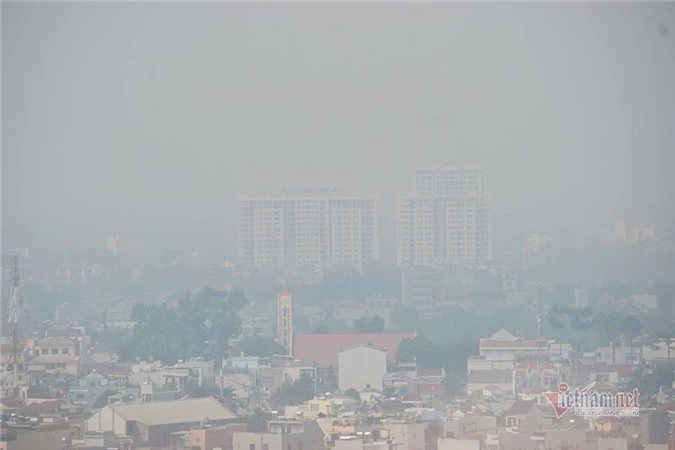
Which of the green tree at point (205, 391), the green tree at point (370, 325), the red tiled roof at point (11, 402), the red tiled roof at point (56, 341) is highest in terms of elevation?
the green tree at point (370, 325)

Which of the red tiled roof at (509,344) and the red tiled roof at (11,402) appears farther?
the red tiled roof at (509,344)

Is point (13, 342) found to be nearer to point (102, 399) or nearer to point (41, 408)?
point (102, 399)

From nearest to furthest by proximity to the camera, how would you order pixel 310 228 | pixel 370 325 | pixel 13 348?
pixel 13 348 → pixel 370 325 → pixel 310 228

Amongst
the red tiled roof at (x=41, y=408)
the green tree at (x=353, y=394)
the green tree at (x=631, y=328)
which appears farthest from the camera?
the green tree at (x=631, y=328)

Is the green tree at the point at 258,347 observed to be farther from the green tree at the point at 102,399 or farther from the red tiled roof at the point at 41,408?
the red tiled roof at the point at 41,408

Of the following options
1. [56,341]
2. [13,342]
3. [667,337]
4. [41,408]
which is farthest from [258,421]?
[56,341]

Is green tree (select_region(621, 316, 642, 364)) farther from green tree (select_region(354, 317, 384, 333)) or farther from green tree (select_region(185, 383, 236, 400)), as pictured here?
green tree (select_region(185, 383, 236, 400))

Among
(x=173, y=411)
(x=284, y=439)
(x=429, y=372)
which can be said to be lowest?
(x=284, y=439)

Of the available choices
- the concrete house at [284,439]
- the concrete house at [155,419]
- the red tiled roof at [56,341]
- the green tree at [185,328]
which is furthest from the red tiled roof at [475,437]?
the green tree at [185,328]
